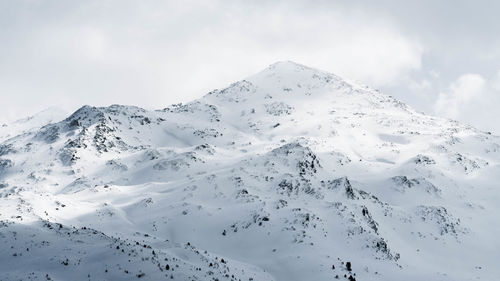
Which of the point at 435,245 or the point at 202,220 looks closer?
the point at 202,220

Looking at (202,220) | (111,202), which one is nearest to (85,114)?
(111,202)

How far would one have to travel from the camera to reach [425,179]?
115 meters

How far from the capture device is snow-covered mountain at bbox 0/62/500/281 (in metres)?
50.1

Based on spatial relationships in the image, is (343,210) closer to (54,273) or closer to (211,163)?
(211,163)

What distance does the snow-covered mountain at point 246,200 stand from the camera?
5006cm

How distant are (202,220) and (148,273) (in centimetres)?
3937

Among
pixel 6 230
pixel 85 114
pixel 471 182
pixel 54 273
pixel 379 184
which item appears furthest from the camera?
pixel 85 114

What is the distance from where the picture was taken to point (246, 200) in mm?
84875

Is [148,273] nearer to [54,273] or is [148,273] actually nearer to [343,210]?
[54,273]

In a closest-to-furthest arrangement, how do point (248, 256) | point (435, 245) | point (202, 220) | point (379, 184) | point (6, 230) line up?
point (6, 230), point (248, 256), point (202, 220), point (435, 245), point (379, 184)

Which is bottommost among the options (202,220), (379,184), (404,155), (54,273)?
(54,273)

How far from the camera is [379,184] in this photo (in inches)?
Answer: 4387

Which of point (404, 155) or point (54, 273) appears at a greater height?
point (404, 155)

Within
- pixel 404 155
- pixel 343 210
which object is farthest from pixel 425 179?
pixel 343 210
